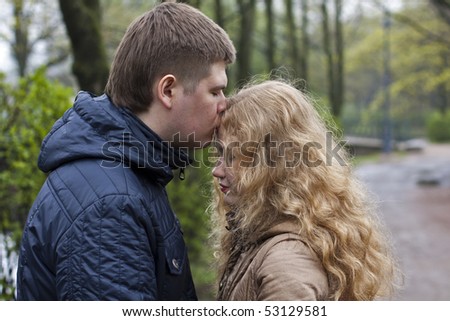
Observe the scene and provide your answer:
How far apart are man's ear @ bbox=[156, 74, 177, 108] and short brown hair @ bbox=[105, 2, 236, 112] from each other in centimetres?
2

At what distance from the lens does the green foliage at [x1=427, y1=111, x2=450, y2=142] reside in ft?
121

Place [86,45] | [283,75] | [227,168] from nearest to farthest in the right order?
[227,168] < [283,75] < [86,45]

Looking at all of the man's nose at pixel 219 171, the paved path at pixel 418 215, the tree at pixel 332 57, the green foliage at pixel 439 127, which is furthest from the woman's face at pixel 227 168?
the green foliage at pixel 439 127

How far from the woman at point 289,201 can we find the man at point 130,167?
0.50 feet

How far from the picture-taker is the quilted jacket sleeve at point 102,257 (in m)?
1.74

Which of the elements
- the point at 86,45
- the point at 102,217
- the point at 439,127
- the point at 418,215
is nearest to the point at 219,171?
the point at 102,217

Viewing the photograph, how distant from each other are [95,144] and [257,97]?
652mm

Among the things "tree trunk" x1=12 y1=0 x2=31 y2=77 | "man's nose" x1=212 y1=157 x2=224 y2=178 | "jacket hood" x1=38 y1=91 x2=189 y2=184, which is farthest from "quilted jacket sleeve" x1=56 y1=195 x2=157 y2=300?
"tree trunk" x1=12 y1=0 x2=31 y2=77

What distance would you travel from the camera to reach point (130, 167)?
196 centimetres

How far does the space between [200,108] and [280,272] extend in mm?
648

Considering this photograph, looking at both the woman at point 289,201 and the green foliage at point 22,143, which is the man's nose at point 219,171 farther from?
the green foliage at point 22,143

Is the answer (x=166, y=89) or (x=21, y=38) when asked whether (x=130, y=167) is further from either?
(x=21, y=38)

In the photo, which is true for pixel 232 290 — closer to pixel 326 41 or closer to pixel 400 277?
pixel 400 277
